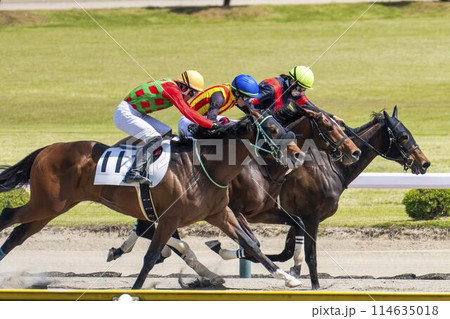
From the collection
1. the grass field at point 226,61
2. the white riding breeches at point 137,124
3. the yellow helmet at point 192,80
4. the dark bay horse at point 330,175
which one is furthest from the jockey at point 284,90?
the grass field at point 226,61

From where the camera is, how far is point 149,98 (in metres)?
8.82

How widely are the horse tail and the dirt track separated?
0.82 metres

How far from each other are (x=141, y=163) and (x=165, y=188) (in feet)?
0.97

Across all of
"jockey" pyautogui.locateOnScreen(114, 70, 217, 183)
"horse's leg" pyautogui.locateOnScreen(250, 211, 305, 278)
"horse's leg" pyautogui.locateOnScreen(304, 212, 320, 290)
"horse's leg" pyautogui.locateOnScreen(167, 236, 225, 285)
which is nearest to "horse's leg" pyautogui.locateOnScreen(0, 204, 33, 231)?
"jockey" pyautogui.locateOnScreen(114, 70, 217, 183)

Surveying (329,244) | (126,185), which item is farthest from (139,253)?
(126,185)

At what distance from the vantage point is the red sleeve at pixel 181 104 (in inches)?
325

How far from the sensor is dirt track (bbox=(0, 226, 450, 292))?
919 centimetres

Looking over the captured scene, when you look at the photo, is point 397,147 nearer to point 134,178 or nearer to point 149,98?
point 149,98

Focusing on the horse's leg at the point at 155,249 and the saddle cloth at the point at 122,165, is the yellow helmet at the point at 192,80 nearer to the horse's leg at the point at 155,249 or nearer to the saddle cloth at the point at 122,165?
the saddle cloth at the point at 122,165

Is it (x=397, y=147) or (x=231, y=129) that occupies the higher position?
(x=231, y=129)

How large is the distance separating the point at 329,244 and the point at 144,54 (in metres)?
22.4

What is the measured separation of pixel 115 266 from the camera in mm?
10805

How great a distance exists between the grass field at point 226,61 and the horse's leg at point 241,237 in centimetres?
488

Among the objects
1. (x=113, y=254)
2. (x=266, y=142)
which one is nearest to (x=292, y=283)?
(x=266, y=142)
